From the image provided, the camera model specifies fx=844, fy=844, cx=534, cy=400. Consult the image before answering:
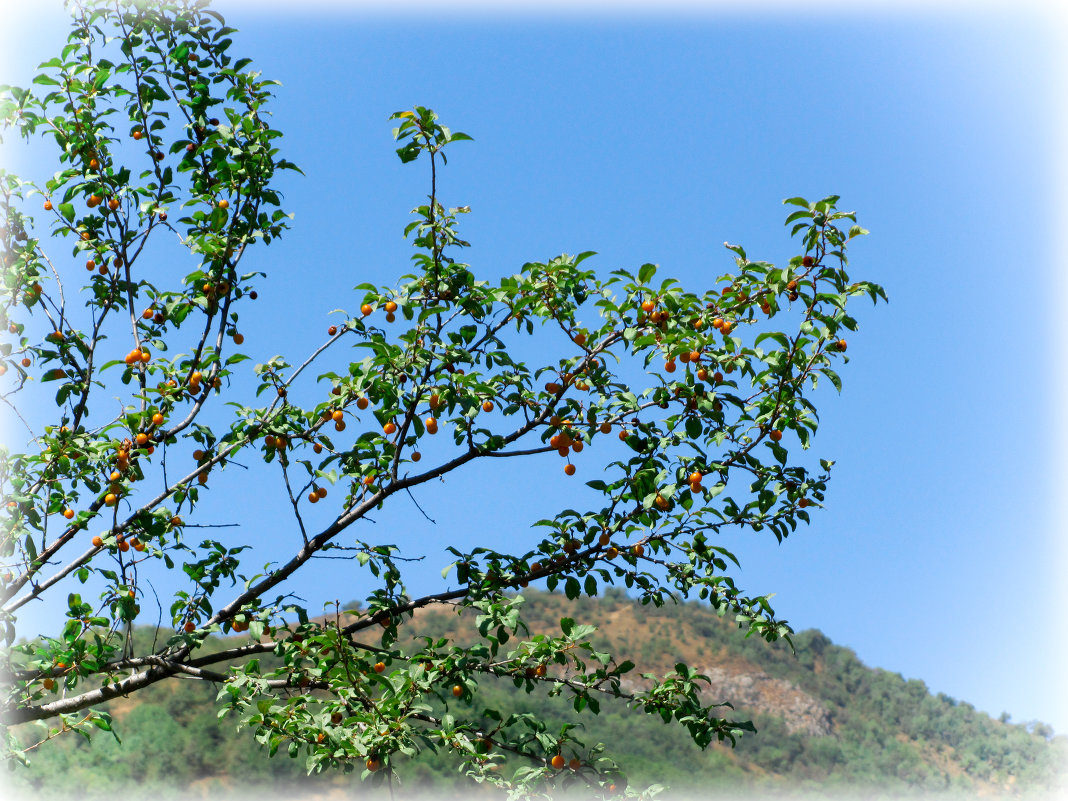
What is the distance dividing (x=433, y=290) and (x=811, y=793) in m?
60.8

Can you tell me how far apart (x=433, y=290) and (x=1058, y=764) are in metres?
82.3

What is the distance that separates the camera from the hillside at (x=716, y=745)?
39344mm

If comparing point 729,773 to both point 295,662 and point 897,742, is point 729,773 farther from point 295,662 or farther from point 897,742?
point 295,662

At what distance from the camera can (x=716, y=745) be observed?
55.4 metres

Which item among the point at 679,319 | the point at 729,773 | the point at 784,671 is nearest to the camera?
the point at 679,319

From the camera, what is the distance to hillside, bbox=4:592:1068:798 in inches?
1549

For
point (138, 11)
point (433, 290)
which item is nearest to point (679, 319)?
point (433, 290)

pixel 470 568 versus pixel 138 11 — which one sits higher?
pixel 138 11

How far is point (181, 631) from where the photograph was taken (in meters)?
5.51

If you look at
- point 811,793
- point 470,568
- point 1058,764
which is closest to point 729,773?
point 811,793

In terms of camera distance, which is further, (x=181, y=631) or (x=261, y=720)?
(x=181, y=631)

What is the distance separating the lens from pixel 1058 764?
225 ft

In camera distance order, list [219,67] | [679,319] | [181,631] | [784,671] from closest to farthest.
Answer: [679,319], [181,631], [219,67], [784,671]

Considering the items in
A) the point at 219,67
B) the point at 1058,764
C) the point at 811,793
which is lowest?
the point at 811,793
